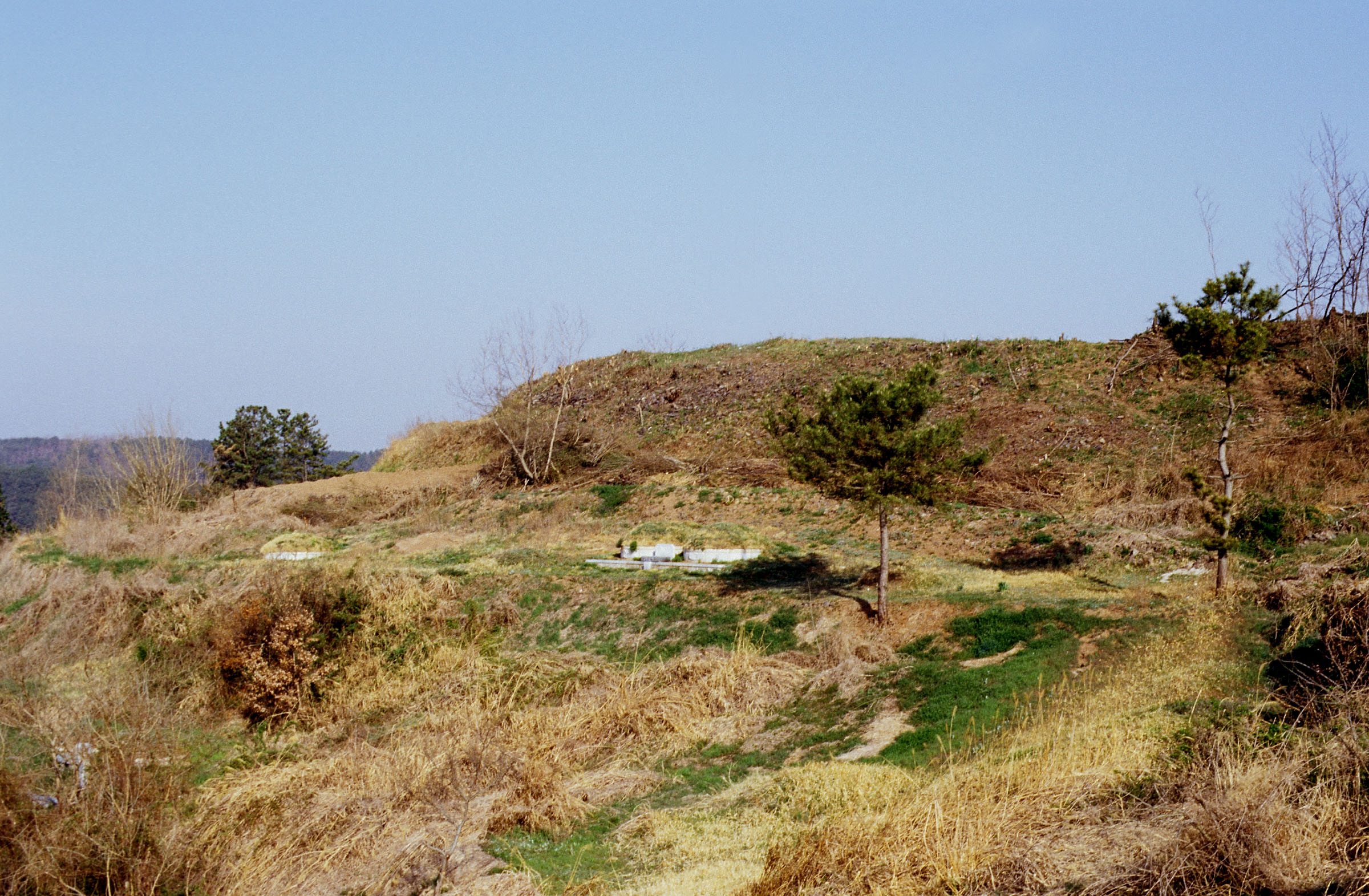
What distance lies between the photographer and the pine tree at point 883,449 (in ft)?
51.6

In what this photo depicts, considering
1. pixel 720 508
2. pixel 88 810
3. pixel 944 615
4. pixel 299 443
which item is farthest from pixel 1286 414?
pixel 299 443

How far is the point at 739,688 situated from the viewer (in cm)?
1529

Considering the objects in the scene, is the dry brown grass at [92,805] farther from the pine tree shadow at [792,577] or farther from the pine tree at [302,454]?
the pine tree at [302,454]

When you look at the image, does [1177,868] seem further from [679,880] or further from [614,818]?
[614,818]

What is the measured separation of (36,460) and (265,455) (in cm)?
11209

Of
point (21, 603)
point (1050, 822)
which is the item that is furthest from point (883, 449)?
point (21, 603)

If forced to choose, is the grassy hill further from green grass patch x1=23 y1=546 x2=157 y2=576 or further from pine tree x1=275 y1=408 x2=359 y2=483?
pine tree x1=275 y1=408 x2=359 y2=483

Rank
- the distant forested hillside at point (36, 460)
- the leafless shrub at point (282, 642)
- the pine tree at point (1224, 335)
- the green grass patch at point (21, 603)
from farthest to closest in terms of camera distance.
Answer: the distant forested hillside at point (36, 460) → the green grass patch at point (21, 603) → the leafless shrub at point (282, 642) → the pine tree at point (1224, 335)

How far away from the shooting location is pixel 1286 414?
27.7 m

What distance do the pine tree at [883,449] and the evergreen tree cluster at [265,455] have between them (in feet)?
118

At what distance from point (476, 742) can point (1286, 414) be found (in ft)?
79.7

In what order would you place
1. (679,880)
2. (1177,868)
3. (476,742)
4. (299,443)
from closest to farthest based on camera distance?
(1177,868)
(679,880)
(476,742)
(299,443)

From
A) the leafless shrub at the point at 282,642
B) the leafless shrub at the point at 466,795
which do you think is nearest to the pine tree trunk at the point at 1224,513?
the leafless shrub at the point at 466,795

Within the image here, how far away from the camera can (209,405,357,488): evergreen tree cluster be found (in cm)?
4806
